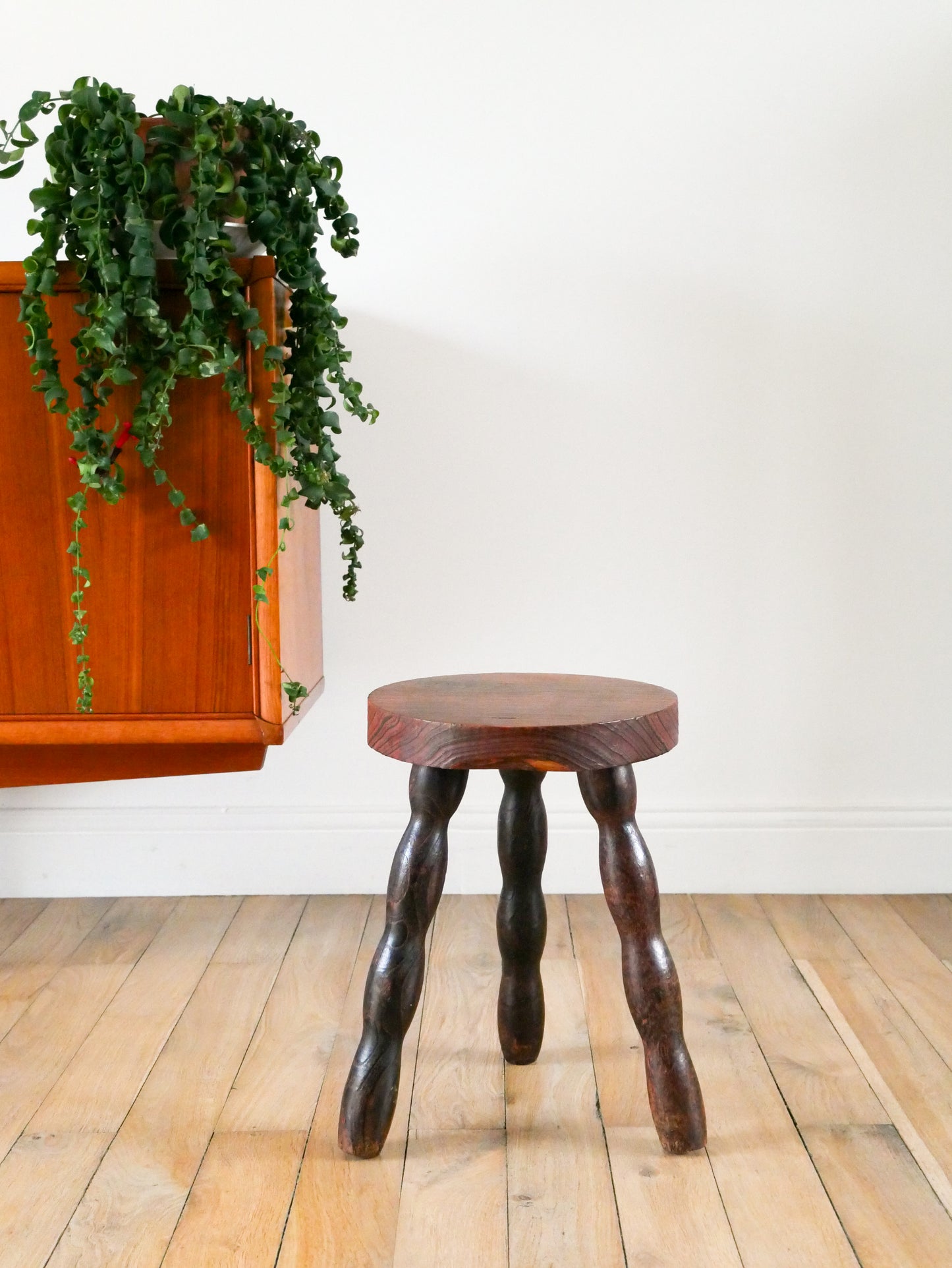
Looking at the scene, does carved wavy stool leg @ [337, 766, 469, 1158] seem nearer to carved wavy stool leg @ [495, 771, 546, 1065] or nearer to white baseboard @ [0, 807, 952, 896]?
carved wavy stool leg @ [495, 771, 546, 1065]

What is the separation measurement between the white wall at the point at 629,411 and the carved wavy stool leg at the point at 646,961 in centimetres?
90

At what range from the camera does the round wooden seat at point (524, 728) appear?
46.8 inches

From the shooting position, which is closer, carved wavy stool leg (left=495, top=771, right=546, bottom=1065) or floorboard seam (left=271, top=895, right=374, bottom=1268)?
floorboard seam (left=271, top=895, right=374, bottom=1268)

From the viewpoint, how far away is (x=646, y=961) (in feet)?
4.15

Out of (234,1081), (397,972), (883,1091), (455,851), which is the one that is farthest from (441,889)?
(455,851)

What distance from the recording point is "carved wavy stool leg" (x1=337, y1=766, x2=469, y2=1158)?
49.8 inches

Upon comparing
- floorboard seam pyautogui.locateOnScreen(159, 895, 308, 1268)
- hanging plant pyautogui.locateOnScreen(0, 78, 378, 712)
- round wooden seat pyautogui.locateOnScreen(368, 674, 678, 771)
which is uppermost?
hanging plant pyautogui.locateOnScreen(0, 78, 378, 712)

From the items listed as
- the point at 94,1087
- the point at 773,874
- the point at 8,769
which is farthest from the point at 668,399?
the point at 94,1087

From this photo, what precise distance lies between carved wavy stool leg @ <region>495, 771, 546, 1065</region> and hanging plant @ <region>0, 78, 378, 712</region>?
0.38 m

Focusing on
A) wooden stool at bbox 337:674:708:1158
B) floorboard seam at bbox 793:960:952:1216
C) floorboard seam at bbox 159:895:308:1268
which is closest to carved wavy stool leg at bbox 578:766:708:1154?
wooden stool at bbox 337:674:708:1158

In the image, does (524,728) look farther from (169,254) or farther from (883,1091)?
(169,254)

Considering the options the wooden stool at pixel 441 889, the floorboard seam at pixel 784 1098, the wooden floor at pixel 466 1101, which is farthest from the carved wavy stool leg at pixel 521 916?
the floorboard seam at pixel 784 1098

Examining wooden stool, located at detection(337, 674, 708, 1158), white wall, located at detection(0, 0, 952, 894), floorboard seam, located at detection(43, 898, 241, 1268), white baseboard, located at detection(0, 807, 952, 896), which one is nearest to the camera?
floorboard seam, located at detection(43, 898, 241, 1268)

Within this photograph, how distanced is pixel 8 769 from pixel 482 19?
159 cm
